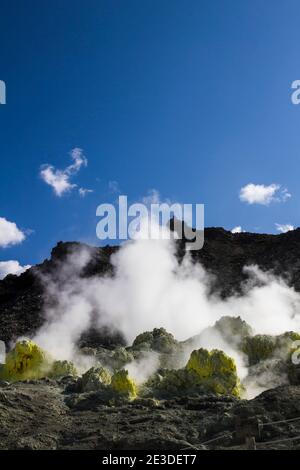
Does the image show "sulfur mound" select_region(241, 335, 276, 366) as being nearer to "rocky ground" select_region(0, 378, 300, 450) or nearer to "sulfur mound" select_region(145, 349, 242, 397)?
"sulfur mound" select_region(145, 349, 242, 397)

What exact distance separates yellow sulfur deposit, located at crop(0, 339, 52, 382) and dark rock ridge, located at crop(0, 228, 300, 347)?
13.9 m

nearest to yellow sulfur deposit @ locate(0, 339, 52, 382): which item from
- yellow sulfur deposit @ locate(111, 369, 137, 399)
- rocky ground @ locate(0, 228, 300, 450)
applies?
rocky ground @ locate(0, 228, 300, 450)

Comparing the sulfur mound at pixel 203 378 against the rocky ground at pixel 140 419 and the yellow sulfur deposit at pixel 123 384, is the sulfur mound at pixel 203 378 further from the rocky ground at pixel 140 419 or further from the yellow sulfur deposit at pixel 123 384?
the yellow sulfur deposit at pixel 123 384

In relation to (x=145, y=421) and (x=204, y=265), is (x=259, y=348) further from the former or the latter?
(x=204, y=265)

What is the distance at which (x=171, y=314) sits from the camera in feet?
110

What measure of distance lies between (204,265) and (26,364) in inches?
1045

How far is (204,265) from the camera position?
44.7 meters

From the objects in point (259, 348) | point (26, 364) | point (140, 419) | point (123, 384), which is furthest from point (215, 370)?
point (26, 364)

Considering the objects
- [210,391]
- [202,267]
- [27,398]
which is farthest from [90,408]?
[202,267]

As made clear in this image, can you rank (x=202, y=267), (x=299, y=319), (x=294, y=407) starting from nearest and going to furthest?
(x=294, y=407)
(x=299, y=319)
(x=202, y=267)

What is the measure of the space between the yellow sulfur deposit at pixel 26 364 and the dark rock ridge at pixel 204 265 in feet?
45.7

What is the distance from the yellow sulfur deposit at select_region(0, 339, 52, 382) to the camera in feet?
64.0
